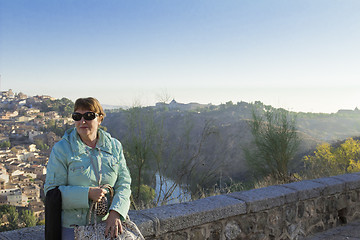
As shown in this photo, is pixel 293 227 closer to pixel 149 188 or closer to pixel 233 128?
pixel 149 188

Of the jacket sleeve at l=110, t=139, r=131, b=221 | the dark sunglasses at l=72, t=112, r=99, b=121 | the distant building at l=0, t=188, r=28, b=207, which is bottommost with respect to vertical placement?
the distant building at l=0, t=188, r=28, b=207

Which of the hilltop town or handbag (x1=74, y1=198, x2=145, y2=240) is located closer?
handbag (x1=74, y1=198, x2=145, y2=240)

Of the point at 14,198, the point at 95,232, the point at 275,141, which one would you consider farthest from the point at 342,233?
the point at 14,198

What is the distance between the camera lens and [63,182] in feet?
4.85

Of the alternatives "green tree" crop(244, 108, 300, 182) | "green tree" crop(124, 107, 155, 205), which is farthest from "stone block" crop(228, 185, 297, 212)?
"green tree" crop(244, 108, 300, 182)

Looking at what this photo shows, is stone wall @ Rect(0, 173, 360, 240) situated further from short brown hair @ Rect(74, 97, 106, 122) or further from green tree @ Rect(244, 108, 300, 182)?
green tree @ Rect(244, 108, 300, 182)

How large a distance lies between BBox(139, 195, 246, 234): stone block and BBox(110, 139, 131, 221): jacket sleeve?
58 cm

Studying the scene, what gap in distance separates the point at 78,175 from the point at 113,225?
0.32 meters

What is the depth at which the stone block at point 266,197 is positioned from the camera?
2756mm

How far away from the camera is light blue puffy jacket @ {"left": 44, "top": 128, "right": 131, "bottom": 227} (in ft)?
4.76

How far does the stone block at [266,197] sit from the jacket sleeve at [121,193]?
4.76 ft

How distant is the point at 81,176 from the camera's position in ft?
4.91

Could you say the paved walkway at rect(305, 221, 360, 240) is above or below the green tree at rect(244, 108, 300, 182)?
below

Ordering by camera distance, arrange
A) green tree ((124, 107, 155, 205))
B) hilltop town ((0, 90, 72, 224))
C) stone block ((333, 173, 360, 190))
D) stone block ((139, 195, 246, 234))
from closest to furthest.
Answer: stone block ((139, 195, 246, 234)) < stone block ((333, 173, 360, 190)) < green tree ((124, 107, 155, 205)) < hilltop town ((0, 90, 72, 224))
